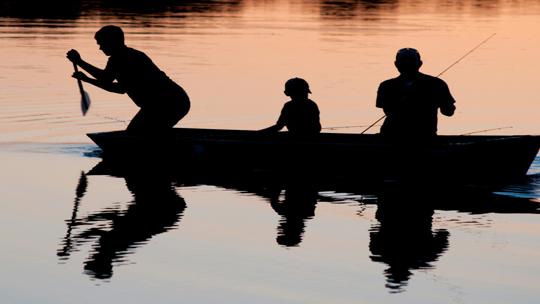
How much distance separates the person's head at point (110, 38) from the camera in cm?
1423

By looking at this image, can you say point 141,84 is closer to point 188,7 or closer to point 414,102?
point 414,102

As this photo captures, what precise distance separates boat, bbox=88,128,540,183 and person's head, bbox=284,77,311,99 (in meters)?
0.49

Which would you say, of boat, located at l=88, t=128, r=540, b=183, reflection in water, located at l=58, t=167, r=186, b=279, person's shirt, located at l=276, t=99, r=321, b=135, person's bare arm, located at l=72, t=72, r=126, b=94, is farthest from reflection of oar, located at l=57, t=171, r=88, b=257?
person's shirt, located at l=276, t=99, r=321, b=135

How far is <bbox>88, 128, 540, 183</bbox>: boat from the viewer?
1377 centimetres

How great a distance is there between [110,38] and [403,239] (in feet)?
14.9

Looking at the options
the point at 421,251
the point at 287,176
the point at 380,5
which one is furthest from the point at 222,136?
the point at 380,5

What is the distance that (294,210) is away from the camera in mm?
12422

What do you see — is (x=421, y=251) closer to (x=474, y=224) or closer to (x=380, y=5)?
(x=474, y=224)

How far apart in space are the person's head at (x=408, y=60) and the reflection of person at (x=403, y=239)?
4.01 ft

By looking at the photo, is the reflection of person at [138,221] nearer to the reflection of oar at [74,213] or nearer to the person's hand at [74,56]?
the reflection of oar at [74,213]

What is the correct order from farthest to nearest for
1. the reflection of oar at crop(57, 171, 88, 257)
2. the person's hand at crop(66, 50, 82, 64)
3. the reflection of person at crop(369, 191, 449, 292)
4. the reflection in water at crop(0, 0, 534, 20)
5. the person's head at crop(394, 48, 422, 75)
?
1. the reflection in water at crop(0, 0, 534, 20)
2. the person's hand at crop(66, 50, 82, 64)
3. the person's head at crop(394, 48, 422, 75)
4. the reflection of oar at crop(57, 171, 88, 257)
5. the reflection of person at crop(369, 191, 449, 292)

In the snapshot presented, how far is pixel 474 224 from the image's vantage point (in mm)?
11695

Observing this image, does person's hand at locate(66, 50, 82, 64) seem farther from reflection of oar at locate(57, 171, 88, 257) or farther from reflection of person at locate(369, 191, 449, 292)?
reflection of person at locate(369, 191, 449, 292)

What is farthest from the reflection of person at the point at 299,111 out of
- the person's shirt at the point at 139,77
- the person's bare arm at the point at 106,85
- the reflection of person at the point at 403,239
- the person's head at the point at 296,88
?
the reflection of person at the point at 403,239
